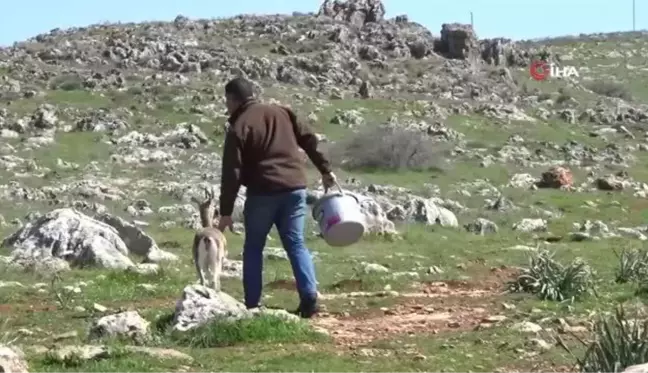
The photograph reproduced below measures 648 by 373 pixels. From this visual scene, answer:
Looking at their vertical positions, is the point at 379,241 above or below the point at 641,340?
below

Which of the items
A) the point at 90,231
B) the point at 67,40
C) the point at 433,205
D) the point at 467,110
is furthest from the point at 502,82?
the point at 90,231

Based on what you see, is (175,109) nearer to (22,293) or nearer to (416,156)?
(416,156)

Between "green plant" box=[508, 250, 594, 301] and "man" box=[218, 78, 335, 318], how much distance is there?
2694 millimetres

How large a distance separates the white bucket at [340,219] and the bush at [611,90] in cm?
6484

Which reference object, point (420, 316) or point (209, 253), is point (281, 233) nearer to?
point (420, 316)

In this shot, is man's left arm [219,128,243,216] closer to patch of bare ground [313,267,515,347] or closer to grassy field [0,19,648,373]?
grassy field [0,19,648,373]

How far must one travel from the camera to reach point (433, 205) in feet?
90.9

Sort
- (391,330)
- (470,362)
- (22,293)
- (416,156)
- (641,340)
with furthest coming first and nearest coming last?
(416,156) → (22,293) → (391,330) → (470,362) → (641,340)

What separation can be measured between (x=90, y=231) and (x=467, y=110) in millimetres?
41119

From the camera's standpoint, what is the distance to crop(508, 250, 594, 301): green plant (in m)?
12.4

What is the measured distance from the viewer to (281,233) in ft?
35.8

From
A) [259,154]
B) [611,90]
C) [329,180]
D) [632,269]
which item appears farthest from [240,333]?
[611,90]

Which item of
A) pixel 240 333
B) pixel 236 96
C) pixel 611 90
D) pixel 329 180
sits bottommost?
pixel 611 90

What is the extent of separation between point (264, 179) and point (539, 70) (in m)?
69.0
